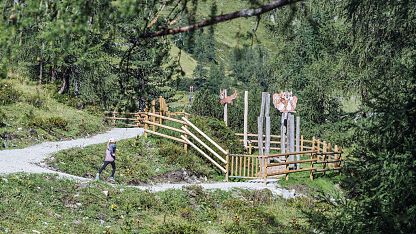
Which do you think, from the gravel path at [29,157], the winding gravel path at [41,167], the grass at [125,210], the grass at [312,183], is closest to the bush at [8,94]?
the gravel path at [29,157]

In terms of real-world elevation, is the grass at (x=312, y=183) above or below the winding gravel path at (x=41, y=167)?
below

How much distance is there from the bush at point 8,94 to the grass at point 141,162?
765 cm

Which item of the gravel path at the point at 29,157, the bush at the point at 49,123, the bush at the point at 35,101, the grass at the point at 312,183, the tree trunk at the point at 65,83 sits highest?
the tree trunk at the point at 65,83

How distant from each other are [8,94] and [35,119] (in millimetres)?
3980

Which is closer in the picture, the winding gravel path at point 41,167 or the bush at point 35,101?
the winding gravel path at point 41,167

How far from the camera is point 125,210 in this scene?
14.8 meters

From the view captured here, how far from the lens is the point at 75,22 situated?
7.02 meters

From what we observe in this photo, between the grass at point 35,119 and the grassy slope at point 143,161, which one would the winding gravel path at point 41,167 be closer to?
the grassy slope at point 143,161

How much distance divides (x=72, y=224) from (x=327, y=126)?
107ft

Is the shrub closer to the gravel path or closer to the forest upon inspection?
the forest

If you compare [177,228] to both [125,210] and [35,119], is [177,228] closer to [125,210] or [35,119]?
A: [125,210]

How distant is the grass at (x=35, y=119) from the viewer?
23.7 meters

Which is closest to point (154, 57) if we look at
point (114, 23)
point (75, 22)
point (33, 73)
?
point (114, 23)

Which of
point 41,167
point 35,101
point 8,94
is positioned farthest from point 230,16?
point 35,101
